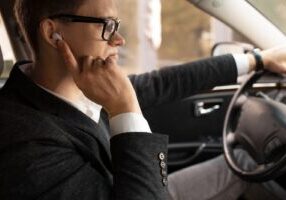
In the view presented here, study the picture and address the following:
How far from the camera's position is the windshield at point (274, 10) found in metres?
1.91

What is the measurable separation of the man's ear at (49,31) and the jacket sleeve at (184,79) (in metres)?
0.59

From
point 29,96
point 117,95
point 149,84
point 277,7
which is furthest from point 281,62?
point 29,96

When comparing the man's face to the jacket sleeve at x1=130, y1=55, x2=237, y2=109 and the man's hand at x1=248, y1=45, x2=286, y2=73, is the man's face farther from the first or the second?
the man's hand at x1=248, y1=45, x2=286, y2=73

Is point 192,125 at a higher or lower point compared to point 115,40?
lower

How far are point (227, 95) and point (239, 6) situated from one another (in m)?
0.85

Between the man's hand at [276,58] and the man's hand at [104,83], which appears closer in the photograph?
the man's hand at [104,83]

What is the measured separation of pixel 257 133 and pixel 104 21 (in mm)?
808

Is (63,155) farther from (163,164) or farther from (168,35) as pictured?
(168,35)

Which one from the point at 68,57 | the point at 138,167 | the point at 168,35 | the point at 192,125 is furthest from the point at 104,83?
the point at 168,35

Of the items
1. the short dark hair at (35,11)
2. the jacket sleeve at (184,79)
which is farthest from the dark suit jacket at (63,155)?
the jacket sleeve at (184,79)

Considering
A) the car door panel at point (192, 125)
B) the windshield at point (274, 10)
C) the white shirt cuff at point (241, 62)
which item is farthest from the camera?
the car door panel at point (192, 125)

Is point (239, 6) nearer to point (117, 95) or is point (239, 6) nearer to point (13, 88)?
point (117, 95)

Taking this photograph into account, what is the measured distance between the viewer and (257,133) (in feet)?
6.75

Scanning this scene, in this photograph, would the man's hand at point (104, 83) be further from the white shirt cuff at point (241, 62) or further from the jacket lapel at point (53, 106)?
the white shirt cuff at point (241, 62)
